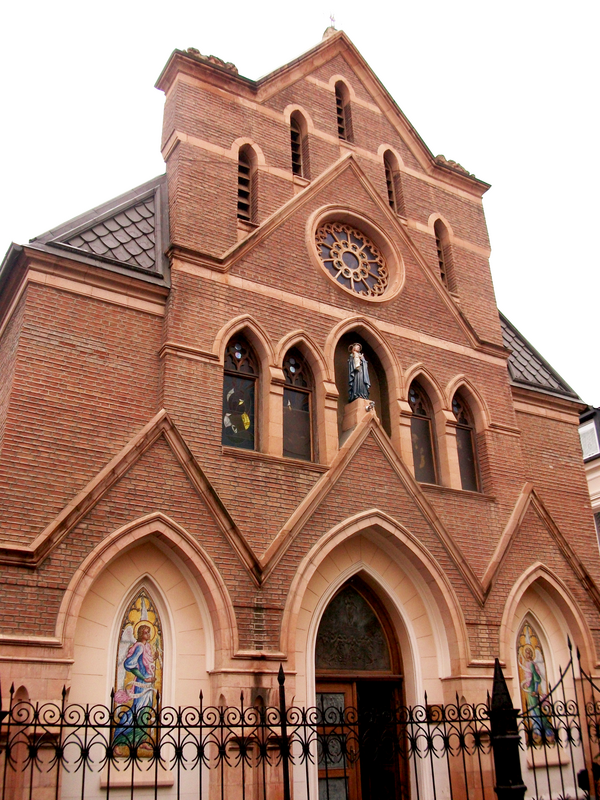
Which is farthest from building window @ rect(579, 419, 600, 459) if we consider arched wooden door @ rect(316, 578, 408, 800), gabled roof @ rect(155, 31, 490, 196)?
arched wooden door @ rect(316, 578, 408, 800)

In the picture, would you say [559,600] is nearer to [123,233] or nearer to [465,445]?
[465,445]

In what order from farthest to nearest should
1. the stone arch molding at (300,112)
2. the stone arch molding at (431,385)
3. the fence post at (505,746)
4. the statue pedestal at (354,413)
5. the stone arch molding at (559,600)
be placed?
the stone arch molding at (300,112) < the stone arch molding at (431,385) < the stone arch molding at (559,600) < the statue pedestal at (354,413) < the fence post at (505,746)

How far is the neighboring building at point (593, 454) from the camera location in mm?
26027

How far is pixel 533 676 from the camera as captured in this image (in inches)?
560

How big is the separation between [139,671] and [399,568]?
4.99 metres

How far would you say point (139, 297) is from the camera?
12.9m

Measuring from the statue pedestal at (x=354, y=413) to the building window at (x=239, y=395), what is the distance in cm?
180

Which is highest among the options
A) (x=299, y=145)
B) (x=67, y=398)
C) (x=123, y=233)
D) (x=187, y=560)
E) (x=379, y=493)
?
(x=299, y=145)

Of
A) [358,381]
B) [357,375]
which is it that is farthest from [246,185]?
[358,381]

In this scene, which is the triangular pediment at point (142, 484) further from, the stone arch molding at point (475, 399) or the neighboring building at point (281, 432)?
the stone arch molding at point (475, 399)

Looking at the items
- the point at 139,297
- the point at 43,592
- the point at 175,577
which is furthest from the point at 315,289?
the point at 43,592

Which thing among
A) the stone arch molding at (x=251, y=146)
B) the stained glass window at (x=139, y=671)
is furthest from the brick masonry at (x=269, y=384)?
the stained glass window at (x=139, y=671)

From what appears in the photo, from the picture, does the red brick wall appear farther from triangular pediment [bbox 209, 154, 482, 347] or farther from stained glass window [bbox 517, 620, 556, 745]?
stained glass window [bbox 517, 620, 556, 745]

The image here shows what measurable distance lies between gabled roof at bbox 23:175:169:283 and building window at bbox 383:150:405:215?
5484 mm
